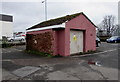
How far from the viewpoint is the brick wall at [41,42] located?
36.0 feet

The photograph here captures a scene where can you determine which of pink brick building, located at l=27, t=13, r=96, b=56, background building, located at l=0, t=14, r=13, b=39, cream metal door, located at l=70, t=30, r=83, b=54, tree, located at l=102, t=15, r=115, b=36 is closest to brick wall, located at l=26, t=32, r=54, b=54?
pink brick building, located at l=27, t=13, r=96, b=56

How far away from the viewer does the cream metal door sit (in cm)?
1132

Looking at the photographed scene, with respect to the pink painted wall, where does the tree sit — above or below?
above

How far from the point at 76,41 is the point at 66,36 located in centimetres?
153

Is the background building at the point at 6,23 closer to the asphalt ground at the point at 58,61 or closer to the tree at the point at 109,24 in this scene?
the tree at the point at 109,24

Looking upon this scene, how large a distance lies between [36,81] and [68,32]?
6444 millimetres

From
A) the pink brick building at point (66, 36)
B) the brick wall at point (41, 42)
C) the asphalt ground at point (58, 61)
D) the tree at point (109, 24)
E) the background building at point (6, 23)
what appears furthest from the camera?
the background building at point (6, 23)

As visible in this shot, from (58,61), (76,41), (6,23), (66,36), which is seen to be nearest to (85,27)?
(76,41)

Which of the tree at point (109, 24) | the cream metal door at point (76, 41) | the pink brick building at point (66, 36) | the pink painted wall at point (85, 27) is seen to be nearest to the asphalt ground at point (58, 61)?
the pink brick building at point (66, 36)

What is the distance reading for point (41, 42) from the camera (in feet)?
40.0

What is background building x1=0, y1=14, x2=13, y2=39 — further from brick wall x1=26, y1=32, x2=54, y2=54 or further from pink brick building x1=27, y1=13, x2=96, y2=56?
pink brick building x1=27, y1=13, x2=96, y2=56

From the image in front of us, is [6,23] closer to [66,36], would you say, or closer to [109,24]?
[109,24]

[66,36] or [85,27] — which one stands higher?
[85,27]

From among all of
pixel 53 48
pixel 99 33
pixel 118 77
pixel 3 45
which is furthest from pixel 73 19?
pixel 99 33
